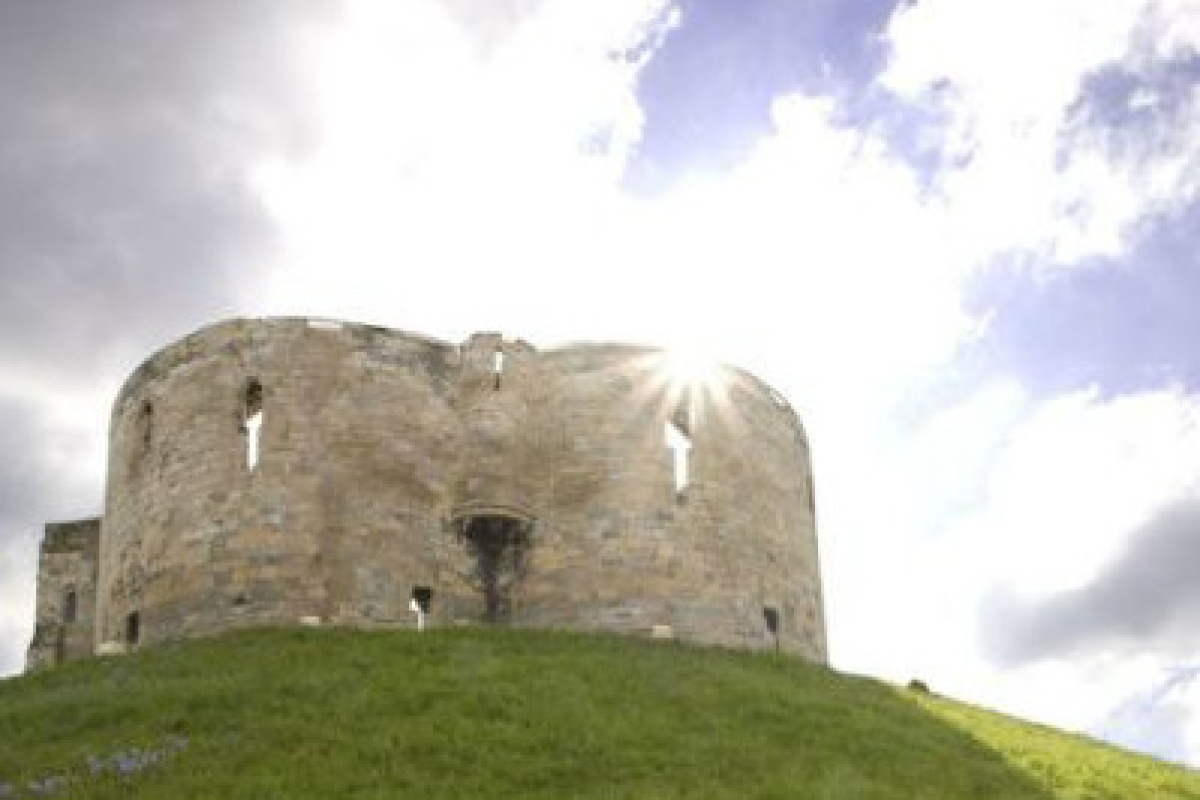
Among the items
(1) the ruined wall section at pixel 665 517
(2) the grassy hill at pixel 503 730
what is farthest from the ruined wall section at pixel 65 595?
(1) the ruined wall section at pixel 665 517

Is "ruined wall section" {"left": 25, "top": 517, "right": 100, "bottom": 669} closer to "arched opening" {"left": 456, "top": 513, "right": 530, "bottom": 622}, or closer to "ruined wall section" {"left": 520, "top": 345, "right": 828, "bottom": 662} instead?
"arched opening" {"left": 456, "top": 513, "right": 530, "bottom": 622}

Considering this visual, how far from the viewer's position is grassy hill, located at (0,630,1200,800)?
57.4ft

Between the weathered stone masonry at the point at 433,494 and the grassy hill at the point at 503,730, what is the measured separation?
2.73m

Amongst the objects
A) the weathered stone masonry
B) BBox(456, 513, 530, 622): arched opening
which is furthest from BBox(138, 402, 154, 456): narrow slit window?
BBox(456, 513, 530, 622): arched opening

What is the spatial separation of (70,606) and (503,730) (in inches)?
813

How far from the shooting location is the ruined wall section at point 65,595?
35812mm

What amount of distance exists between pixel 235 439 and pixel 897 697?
1310 centimetres

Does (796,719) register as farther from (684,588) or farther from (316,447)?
(316,447)

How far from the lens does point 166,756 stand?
716 inches

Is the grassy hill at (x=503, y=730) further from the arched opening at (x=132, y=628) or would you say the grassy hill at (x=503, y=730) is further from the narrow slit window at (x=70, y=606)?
the narrow slit window at (x=70, y=606)

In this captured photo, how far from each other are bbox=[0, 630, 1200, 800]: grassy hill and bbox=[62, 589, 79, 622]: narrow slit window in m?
11.4

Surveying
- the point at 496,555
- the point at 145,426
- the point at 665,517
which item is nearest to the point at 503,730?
the point at 496,555

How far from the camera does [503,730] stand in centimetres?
1930

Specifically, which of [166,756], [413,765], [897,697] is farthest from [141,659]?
[897,697]
